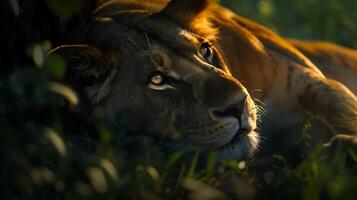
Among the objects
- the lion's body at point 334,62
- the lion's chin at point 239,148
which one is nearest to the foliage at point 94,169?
the lion's chin at point 239,148

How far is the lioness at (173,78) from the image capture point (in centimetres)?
298

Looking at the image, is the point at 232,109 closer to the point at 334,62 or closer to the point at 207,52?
A: the point at 207,52

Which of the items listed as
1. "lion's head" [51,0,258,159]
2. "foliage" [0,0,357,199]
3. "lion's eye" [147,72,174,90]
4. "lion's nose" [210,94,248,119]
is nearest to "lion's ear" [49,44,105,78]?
"lion's head" [51,0,258,159]

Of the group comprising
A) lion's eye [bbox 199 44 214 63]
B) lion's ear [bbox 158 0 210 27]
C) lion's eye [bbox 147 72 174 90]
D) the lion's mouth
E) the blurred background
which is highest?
lion's ear [bbox 158 0 210 27]

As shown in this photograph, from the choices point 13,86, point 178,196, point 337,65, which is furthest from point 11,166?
point 337,65

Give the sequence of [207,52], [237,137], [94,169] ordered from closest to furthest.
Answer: [94,169], [237,137], [207,52]

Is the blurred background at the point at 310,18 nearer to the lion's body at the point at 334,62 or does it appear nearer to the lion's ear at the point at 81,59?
the lion's body at the point at 334,62

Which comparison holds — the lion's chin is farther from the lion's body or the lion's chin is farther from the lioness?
the lion's body

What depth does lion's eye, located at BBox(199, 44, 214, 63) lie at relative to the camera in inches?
128

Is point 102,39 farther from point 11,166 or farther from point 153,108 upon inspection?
point 11,166

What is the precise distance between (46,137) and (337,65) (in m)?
2.80

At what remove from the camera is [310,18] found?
6.43 m

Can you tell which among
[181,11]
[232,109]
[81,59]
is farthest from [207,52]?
[81,59]

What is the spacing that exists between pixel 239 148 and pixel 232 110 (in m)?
0.22
